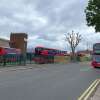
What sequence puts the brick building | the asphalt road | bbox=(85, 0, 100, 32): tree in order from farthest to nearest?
the brick building, bbox=(85, 0, 100, 32): tree, the asphalt road

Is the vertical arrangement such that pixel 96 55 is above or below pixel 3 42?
below

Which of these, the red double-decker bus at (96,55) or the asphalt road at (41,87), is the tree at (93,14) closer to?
the red double-decker bus at (96,55)

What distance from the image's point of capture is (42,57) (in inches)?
3081

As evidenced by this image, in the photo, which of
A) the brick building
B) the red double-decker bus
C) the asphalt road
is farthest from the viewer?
the brick building

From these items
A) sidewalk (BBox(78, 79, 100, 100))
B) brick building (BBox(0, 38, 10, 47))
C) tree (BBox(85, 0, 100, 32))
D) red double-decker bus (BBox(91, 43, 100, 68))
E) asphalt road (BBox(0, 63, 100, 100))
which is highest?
tree (BBox(85, 0, 100, 32))

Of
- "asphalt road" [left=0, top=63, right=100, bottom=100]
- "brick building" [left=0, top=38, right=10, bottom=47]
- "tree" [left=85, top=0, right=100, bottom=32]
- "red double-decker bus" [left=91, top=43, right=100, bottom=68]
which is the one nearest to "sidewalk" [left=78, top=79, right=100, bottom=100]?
"asphalt road" [left=0, top=63, right=100, bottom=100]

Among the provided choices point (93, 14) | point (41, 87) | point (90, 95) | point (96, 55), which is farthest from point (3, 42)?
point (90, 95)

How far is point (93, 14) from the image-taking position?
5412cm

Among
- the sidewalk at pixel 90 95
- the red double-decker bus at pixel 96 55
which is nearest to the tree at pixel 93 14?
the red double-decker bus at pixel 96 55

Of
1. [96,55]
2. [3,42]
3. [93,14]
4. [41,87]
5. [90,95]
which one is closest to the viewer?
[90,95]

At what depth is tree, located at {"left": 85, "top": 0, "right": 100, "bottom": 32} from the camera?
53.0m

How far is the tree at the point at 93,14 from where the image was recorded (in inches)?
2085

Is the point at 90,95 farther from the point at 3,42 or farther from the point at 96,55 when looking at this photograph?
the point at 3,42

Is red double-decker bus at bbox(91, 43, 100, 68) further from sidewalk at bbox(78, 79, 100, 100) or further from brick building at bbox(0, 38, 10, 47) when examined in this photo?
brick building at bbox(0, 38, 10, 47)
